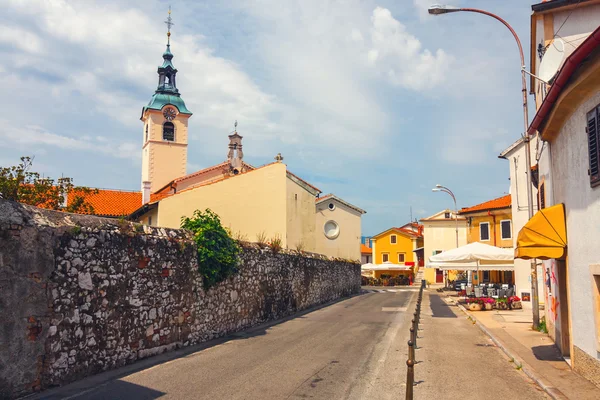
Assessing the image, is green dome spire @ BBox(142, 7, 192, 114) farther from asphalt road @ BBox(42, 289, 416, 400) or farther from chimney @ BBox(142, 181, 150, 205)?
asphalt road @ BBox(42, 289, 416, 400)

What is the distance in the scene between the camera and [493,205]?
42.5m

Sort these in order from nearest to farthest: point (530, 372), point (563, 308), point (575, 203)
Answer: point (575, 203) → point (530, 372) → point (563, 308)

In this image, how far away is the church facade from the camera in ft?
88.7

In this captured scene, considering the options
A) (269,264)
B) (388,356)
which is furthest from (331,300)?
(388,356)

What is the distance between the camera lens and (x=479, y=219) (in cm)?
4341

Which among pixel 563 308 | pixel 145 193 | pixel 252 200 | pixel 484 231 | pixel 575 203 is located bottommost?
pixel 563 308

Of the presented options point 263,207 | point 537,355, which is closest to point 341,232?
point 263,207

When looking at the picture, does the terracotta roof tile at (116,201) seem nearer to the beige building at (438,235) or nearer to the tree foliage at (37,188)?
the tree foliage at (37,188)

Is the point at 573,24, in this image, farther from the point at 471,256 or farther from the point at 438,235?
the point at 438,235

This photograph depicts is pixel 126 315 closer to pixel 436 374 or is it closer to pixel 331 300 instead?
pixel 436 374

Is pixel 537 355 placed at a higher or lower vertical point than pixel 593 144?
lower

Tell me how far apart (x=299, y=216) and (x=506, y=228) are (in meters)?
21.2

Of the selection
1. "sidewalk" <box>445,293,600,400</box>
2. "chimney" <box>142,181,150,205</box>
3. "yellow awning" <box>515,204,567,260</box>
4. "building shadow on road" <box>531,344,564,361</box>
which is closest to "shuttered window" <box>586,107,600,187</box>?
"yellow awning" <box>515,204,567,260</box>

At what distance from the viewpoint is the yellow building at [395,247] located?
70.6 metres
